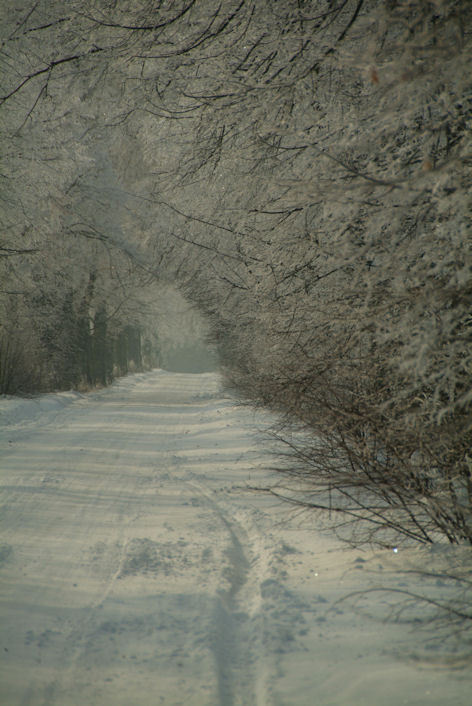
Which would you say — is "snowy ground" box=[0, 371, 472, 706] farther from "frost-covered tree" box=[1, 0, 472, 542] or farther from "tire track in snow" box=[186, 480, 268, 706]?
"frost-covered tree" box=[1, 0, 472, 542]

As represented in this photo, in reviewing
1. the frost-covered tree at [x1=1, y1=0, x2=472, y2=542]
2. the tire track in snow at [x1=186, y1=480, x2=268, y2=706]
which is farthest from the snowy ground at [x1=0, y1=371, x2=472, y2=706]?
the frost-covered tree at [x1=1, y1=0, x2=472, y2=542]

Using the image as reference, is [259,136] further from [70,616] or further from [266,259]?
[70,616]

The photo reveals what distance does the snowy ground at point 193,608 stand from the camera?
9.29 feet

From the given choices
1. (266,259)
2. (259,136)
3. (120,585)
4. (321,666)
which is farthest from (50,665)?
(259,136)

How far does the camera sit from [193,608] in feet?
12.3

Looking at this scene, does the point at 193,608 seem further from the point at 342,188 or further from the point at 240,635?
the point at 342,188

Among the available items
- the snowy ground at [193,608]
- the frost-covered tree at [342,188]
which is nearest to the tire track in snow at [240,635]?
the snowy ground at [193,608]

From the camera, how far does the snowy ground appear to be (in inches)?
111

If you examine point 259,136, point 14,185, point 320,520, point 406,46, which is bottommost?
point 320,520

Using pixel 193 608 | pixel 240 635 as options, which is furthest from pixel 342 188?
pixel 193 608

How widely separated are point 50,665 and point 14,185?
1161cm

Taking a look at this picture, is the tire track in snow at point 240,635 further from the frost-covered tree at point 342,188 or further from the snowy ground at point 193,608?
the frost-covered tree at point 342,188

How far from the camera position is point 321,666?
2996 millimetres

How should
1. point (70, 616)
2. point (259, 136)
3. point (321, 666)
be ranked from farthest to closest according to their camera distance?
point (259, 136) → point (70, 616) → point (321, 666)
